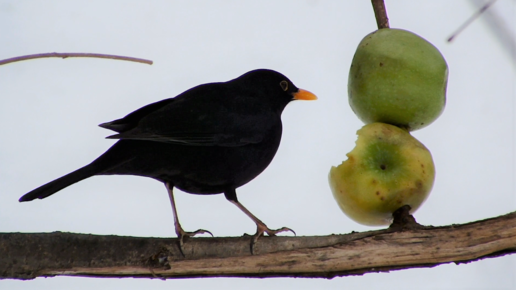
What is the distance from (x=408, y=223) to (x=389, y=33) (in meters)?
1.14

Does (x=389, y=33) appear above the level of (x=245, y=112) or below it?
above

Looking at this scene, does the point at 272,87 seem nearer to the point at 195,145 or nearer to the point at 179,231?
the point at 195,145

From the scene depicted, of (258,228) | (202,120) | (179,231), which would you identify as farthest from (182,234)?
(202,120)

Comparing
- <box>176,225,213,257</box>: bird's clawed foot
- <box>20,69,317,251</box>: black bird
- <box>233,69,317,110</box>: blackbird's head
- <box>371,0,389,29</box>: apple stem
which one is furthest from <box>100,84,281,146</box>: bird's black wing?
<box>371,0,389,29</box>: apple stem

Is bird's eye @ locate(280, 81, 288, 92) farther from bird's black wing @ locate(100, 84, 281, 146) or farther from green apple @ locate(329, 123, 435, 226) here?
green apple @ locate(329, 123, 435, 226)

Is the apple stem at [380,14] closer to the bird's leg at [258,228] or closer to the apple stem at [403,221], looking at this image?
the apple stem at [403,221]

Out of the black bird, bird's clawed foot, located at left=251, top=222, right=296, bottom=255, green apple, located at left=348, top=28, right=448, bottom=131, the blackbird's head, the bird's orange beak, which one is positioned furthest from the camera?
the bird's orange beak

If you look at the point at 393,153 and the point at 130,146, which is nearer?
the point at 393,153

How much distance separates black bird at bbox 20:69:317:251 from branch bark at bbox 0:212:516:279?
0.14m

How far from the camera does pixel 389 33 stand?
11.3 feet

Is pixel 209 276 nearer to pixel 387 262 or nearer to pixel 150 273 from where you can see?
pixel 150 273

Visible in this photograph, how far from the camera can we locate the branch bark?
3016 mm

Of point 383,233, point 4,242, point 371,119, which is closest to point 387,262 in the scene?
point 383,233

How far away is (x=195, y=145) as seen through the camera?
3463 mm
